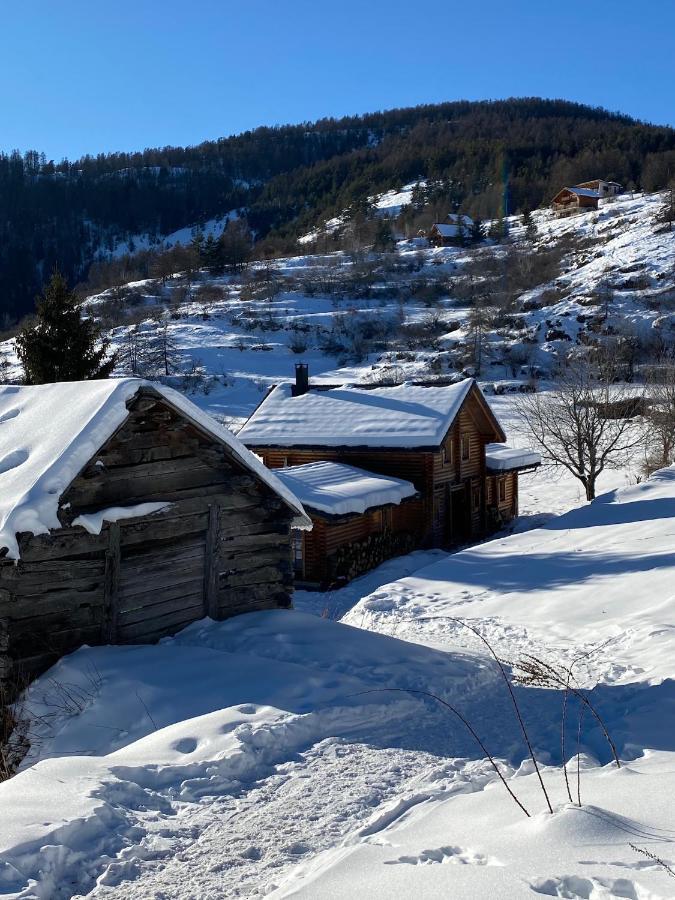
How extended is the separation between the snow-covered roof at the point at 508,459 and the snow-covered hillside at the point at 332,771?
1667 centimetres

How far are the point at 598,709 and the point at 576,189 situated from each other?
345ft

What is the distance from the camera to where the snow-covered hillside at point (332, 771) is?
3.89 metres

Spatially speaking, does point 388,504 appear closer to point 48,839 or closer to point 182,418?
point 182,418

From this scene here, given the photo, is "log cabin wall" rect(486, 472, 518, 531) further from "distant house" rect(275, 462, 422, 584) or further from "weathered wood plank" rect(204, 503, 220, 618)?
"weathered wood plank" rect(204, 503, 220, 618)

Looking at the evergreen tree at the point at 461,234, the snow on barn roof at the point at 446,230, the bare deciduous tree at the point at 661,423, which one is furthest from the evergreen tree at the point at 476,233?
the bare deciduous tree at the point at 661,423

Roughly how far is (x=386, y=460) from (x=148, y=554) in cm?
1593

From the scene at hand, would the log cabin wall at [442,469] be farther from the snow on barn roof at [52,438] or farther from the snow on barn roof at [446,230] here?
the snow on barn roof at [446,230]

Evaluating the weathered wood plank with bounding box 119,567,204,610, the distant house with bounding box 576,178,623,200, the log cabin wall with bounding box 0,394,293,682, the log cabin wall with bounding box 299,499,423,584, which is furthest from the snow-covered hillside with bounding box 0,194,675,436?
the weathered wood plank with bounding box 119,567,204,610

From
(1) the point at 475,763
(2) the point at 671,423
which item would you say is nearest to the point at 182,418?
(1) the point at 475,763

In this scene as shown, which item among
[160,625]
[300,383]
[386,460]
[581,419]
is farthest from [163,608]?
[581,419]

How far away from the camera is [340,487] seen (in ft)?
72.8

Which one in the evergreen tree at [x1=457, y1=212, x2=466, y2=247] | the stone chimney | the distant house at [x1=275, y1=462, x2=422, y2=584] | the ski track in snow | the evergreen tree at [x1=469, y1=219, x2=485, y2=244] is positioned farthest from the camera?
the evergreen tree at [x1=457, y1=212, x2=466, y2=247]

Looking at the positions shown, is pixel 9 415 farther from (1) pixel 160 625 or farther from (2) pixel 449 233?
(2) pixel 449 233

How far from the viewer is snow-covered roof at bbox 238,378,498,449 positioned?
25.1 m
